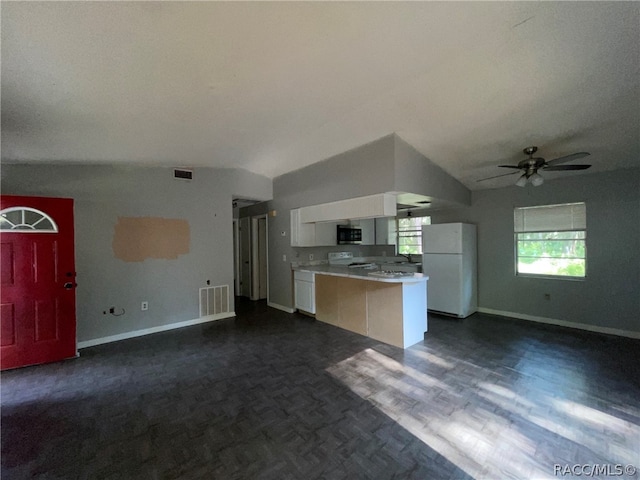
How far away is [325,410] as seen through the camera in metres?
2.17

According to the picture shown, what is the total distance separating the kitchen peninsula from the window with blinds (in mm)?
2410

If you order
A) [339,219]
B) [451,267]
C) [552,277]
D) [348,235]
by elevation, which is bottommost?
[552,277]

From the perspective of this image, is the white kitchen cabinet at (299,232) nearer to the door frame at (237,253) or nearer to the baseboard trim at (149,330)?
the baseboard trim at (149,330)

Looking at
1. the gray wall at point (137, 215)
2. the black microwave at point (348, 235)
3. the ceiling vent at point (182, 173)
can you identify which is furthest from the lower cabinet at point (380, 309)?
the ceiling vent at point (182, 173)

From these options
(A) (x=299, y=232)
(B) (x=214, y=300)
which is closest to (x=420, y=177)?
(A) (x=299, y=232)

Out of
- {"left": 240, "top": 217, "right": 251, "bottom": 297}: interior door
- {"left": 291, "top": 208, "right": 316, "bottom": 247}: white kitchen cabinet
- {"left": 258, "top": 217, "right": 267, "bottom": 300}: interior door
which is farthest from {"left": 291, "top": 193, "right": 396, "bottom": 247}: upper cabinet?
{"left": 240, "top": 217, "right": 251, "bottom": 297}: interior door

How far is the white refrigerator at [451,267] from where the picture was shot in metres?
4.71

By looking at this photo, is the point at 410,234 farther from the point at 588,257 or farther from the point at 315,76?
the point at 315,76

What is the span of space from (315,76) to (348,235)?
3.90m

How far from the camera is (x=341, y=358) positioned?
316 cm

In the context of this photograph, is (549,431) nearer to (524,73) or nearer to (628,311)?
(524,73)

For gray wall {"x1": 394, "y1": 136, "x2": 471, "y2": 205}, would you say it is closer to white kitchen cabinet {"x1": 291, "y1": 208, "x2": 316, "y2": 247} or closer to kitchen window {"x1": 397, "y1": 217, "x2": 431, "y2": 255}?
kitchen window {"x1": 397, "y1": 217, "x2": 431, "y2": 255}

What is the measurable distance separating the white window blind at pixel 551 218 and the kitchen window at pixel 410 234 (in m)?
1.70

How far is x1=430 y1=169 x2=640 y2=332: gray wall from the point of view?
12.3 ft
